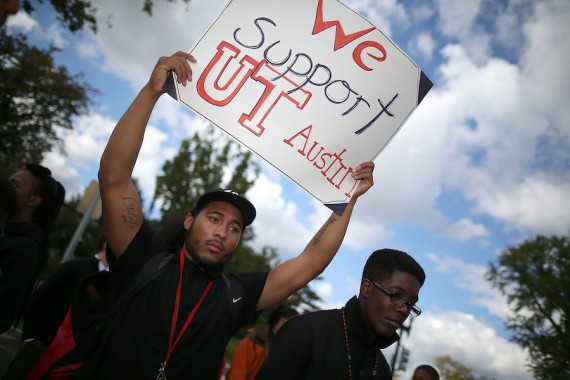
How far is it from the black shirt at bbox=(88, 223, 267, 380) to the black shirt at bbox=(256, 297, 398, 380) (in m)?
0.31

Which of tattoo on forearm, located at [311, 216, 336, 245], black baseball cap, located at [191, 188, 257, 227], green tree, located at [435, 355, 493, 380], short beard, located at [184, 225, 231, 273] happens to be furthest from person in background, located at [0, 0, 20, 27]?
green tree, located at [435, 355, 493, 380]

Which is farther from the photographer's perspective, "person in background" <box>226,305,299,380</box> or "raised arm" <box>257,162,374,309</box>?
"person in background" <box>226,305,299,380</box>

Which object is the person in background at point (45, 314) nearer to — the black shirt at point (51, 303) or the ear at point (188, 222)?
the black shirt at point (51, 303)

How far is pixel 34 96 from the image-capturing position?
830 inches

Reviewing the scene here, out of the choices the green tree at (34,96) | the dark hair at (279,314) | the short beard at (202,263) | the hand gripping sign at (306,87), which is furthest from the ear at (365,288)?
the green tree at (34,96)

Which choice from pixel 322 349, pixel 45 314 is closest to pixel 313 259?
pixel 322 349

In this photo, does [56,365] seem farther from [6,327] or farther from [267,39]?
[267,39]

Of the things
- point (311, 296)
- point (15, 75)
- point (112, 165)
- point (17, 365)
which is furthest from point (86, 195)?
point (311, 296)

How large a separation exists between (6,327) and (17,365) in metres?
0.71

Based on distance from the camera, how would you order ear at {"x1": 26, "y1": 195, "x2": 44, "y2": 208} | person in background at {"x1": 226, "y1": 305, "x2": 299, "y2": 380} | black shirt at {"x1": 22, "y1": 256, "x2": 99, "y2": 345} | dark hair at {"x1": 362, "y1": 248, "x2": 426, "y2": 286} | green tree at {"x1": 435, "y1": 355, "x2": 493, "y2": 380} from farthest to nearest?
green tree at {"x1": 435, "y1": 355, "x2": 493, "y2": 380} < person in background at {"x1": 226, "y1": 305, "x2": 299, "y2": 380} < black shirt at {"x1": 22, "y1": 256, "x2": 99, "y2": 345} < ear at {"x1": 26, "y1": 195, "x2": 44, "y2": 208} < dark hair at {"x1": 362, "y1": 248, "x2": 426, "y2": 286}

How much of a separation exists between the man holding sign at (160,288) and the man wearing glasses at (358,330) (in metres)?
0.31

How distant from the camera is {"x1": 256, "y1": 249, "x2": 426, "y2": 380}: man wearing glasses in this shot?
212cm

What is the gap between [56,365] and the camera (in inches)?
69.6

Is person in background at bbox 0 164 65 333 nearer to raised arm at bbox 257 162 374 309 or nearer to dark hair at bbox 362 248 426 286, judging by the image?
raised arm at bbox 257 162 374 309
